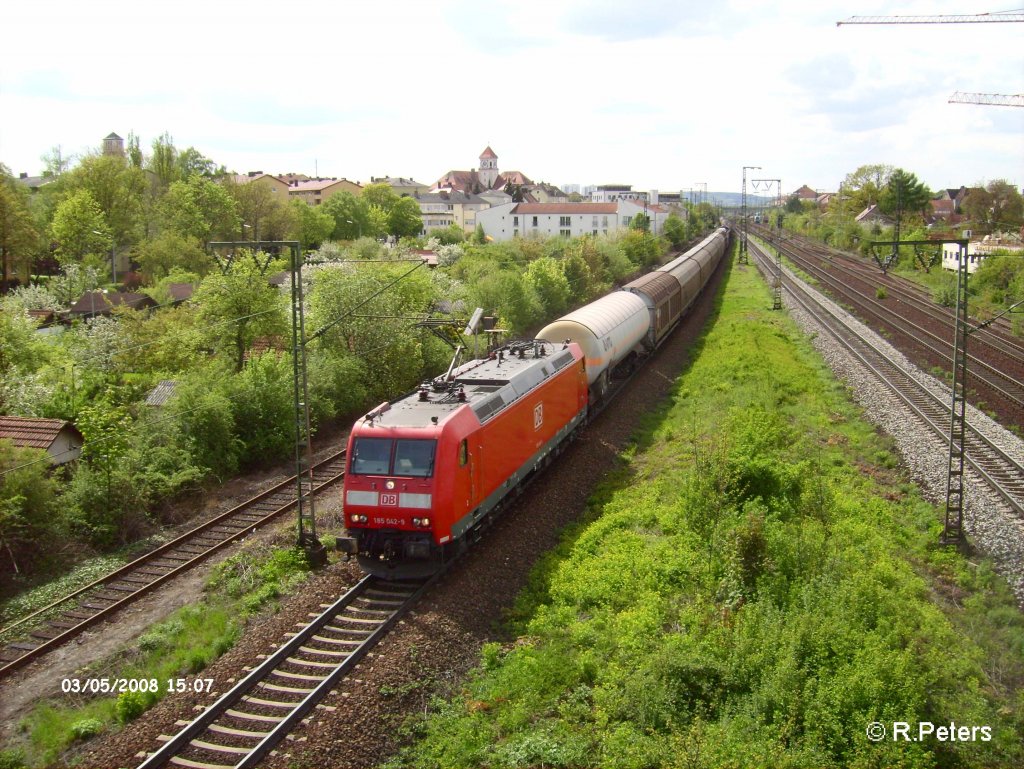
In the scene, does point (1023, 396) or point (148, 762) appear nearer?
point (148, 762)

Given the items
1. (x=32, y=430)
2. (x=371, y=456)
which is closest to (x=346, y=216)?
(x=32, y=430)

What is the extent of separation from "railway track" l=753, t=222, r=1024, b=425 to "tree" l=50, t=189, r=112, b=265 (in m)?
55.7

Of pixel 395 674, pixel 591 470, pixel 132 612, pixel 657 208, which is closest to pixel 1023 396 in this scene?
pixel 591 470

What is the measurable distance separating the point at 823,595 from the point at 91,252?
221 feet

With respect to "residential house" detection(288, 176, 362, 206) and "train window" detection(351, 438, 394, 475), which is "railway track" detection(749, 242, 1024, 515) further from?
"residential house" detection(288, 176, 362, 206)

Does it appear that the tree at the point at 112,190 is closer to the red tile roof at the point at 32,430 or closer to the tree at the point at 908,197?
the red tile roof at the point at 32,430

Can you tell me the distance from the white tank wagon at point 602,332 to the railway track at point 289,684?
12573 millimetres

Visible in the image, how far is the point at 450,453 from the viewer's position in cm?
1442

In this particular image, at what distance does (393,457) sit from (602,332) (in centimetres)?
1324

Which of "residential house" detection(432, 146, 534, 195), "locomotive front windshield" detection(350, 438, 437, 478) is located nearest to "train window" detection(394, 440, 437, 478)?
"locomotive front windshield" detection(350, 438, 437, 478)

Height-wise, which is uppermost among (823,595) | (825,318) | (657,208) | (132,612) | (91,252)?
(657,208)

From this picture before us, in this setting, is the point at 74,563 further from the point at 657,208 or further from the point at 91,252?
the point at 657,208

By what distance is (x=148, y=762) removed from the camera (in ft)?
31.8

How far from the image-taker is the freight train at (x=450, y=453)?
14.3 metres
